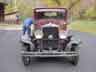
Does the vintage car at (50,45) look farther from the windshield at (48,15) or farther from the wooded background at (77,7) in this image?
the wooded background at (77,7)

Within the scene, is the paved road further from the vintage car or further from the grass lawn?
the grass lawn

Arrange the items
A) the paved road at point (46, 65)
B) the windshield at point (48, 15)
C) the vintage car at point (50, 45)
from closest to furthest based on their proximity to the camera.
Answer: the paved road at point (46, 65), the vintage car at point (50, 45), the windshield at point (48, 15)

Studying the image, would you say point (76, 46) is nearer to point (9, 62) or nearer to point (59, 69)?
point (59, 69)

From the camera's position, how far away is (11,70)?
40.9ft

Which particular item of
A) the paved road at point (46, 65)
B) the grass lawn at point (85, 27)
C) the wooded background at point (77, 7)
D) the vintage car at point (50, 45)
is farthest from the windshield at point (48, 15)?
the wooded background at point (77, 7)

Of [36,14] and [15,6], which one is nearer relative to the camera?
[36,14]

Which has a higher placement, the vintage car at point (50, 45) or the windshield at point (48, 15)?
the windshield at point (48, 15)

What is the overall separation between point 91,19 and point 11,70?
52691 mm

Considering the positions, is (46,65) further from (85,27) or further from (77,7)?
(77,7)

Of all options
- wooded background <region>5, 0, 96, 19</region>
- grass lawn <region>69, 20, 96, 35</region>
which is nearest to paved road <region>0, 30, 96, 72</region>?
grass lawn <region>69, 20, 96, 35</region>

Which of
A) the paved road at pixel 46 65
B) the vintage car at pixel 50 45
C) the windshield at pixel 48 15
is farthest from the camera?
the windshield at pixel 48 15

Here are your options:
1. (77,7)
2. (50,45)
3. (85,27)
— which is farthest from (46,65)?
(77,7)

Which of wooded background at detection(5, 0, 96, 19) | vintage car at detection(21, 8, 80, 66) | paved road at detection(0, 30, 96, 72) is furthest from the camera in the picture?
wooded background at detection(5, 0, 96, 19)

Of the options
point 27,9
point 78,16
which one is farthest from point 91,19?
point 27,9
